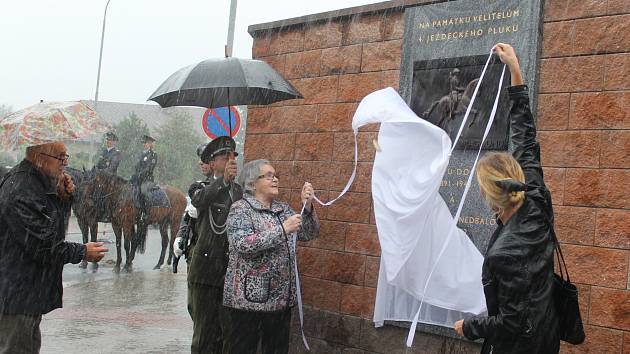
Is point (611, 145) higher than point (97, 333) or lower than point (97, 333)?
higher

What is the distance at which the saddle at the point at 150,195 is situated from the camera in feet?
43.4

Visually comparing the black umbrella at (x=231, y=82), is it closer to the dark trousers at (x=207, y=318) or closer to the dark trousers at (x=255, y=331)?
the dark trousers at (x=207, y=318)

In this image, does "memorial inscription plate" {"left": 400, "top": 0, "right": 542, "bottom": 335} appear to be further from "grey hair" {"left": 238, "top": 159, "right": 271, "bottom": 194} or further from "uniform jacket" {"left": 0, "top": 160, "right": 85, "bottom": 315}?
"uniform jacket" {"left": 0, "top": 160, "right": 85, "bottom": 315}

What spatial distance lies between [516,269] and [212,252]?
2976 mm

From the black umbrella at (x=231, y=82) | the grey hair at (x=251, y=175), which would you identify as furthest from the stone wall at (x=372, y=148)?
the grey hair at (x=251, y=175)

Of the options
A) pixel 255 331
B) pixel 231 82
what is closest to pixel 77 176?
pixel 231 82

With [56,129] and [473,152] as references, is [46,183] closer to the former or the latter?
[56,129]

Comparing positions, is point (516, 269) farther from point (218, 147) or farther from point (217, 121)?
point (217, 121)

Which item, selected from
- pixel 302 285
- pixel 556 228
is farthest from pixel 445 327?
pixel 302 285

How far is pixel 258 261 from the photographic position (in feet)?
14.7

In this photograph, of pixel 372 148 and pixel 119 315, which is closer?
pixel 372 148

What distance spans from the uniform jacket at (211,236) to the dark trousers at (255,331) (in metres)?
0.60

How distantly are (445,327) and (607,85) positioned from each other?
2.05 m

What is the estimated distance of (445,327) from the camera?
193 inches
